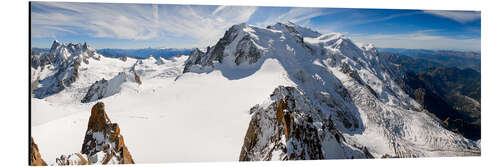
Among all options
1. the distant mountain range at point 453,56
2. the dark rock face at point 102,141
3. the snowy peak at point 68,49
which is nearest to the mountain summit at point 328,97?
the distant mountain range at point 453,56

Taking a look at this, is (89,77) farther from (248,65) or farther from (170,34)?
(170,34)

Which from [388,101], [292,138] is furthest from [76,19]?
[388,101]

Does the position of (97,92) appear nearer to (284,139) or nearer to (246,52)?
(246,52)

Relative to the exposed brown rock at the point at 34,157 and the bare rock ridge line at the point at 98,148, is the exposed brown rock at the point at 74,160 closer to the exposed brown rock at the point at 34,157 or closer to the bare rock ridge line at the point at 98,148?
the bare rock ridge line at the point at 98,148

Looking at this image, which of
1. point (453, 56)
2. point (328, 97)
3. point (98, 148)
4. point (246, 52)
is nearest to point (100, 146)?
point (98, 148)

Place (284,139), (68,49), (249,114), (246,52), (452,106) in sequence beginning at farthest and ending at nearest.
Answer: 1. (246,52)
2. (452,106)
3. (68,49)
4. (249,114)
5. (284,139)

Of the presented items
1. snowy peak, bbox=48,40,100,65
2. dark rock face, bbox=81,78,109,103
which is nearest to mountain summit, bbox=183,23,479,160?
snowy peak, bbox=48,40,100,65

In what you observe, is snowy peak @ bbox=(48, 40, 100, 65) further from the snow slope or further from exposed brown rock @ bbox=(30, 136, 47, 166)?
exposed brown rock @ bbox=(30, 136, 47, 166)
